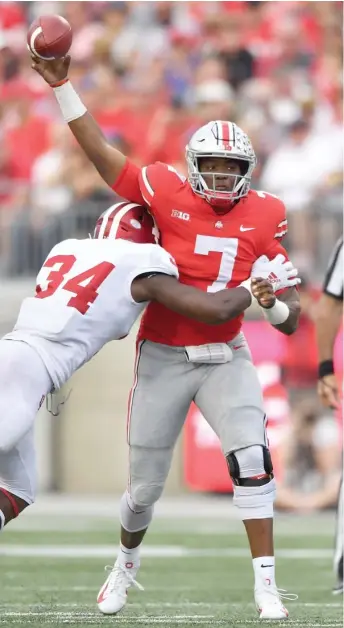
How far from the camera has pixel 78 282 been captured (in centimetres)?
446

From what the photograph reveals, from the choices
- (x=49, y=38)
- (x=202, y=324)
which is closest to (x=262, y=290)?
(x=202, y=324)

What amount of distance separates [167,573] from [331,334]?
1.70 m

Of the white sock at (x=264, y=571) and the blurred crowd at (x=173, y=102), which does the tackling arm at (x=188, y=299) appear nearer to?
the white sock at (x=264, y=571)

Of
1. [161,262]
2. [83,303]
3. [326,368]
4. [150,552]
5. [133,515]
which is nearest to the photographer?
[83,303]

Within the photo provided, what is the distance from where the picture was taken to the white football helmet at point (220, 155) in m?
4.81

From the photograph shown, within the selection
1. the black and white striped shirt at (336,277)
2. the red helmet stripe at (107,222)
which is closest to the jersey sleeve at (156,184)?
the red helmet stripe at (107,222)

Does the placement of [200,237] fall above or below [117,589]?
above

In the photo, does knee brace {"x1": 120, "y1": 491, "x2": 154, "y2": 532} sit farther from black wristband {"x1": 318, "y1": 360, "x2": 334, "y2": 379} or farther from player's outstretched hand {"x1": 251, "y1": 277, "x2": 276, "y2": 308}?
black wristband {"x1": 318, "y1": 360, "x2": 334, "y2": 379}

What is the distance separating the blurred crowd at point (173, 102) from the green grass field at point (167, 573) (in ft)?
8.70

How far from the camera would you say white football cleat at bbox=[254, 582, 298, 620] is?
4.60m

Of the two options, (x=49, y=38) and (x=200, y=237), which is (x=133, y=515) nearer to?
(x=200, y=237)

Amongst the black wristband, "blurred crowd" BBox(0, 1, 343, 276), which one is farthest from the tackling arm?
"blurred crowd" BBox(0, 1, 343, 276)

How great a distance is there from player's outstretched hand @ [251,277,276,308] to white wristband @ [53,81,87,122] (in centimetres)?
99

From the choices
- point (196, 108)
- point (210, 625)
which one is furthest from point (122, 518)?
point (196, 108)
